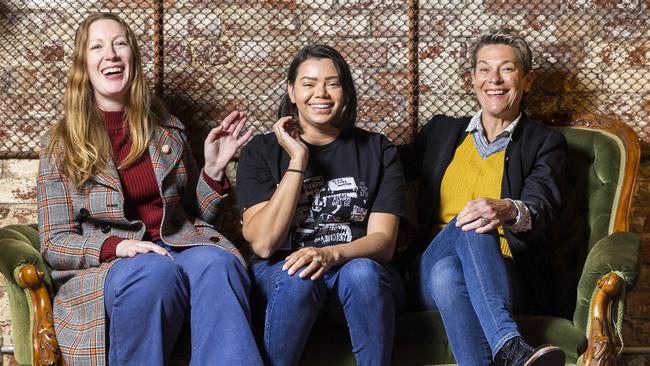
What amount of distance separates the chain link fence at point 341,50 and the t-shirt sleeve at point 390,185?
1.49 feet

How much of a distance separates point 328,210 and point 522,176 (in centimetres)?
61

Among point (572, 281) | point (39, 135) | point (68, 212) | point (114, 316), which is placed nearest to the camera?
point (114, 316)

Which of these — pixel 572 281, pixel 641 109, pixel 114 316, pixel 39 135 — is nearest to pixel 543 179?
pixel 572 281

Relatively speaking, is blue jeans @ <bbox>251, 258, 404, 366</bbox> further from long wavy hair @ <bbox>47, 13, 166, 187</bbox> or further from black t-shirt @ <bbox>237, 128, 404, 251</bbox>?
long wavy hair @ <bbox>47, 13, 166, 187</bbox>

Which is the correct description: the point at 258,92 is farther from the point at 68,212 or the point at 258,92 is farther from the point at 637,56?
the point at 637,56

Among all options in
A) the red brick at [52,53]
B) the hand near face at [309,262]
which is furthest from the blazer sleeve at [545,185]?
the red brick at [52,53]

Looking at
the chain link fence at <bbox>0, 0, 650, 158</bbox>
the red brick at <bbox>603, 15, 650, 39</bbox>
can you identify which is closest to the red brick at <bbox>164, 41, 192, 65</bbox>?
the chain link fence at <bbox>0, 0, 650, 158</bbox>

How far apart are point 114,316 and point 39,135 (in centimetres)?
103

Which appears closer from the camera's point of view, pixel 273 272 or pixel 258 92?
pixel 273 272

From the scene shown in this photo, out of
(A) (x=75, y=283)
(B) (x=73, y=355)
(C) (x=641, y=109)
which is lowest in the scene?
(B) (x=73, y=355)

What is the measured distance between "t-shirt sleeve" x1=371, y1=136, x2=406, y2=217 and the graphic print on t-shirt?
0.05 meters

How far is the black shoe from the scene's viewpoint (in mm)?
2023

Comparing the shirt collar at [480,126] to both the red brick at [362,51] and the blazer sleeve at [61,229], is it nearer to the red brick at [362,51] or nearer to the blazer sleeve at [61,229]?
the red brick at [362,51]

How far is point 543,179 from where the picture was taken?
8.32 ft
